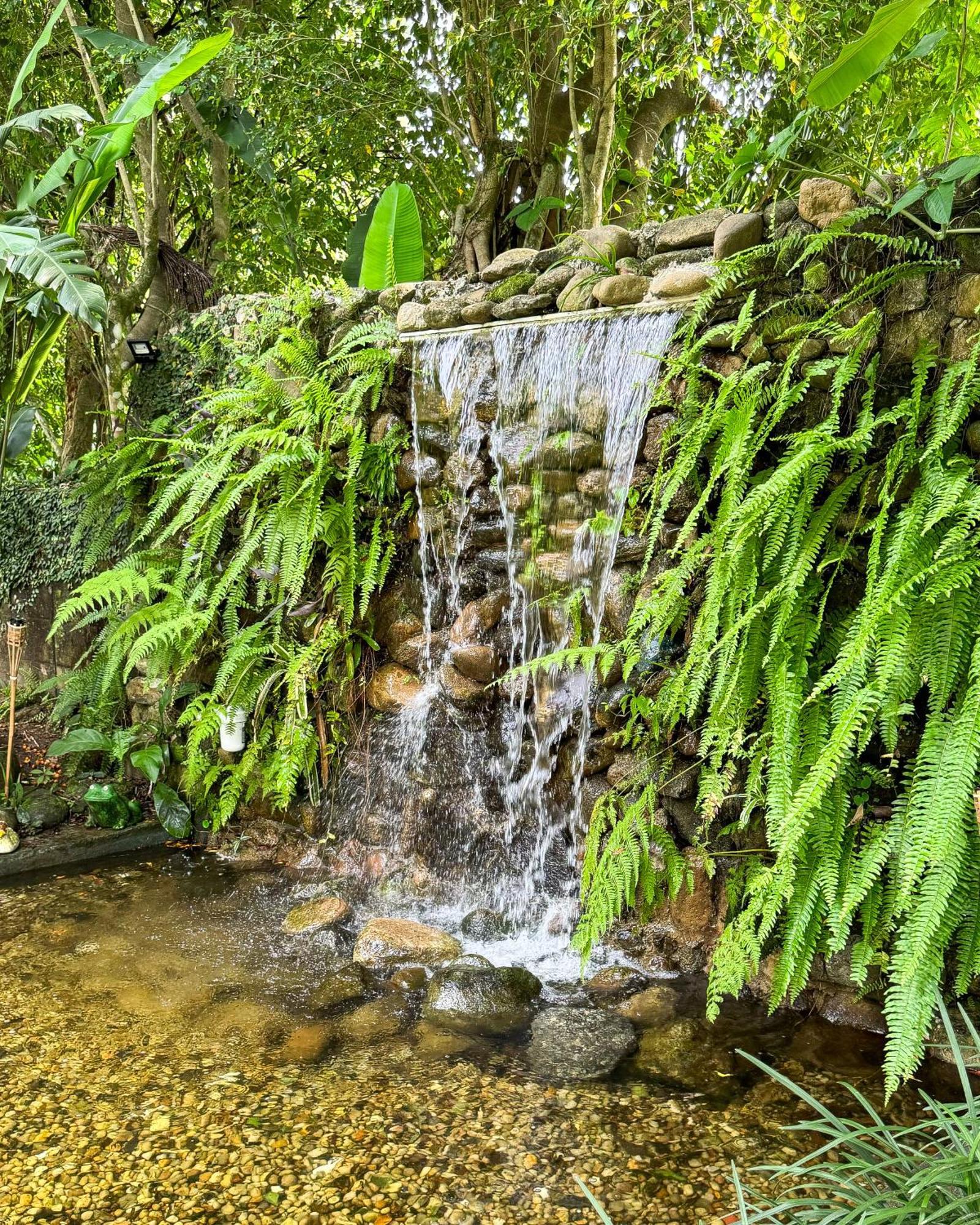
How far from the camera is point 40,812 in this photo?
453 cm

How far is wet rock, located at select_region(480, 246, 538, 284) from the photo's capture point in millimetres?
4336

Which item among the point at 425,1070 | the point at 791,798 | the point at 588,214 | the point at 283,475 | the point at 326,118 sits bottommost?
the point at 425,1070

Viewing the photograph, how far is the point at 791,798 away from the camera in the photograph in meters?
2.44

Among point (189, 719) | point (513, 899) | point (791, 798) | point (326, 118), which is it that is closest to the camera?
point (791, 798)

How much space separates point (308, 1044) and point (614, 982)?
3.82ft

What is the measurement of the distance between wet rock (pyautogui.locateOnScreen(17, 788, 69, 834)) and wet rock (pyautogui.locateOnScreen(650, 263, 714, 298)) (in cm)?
417

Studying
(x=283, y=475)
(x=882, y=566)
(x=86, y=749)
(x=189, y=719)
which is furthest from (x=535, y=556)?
(x=86, y=749)

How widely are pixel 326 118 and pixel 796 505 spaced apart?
555 cm

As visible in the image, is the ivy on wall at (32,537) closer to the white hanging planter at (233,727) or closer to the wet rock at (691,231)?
the white hanging planter at (233,727)

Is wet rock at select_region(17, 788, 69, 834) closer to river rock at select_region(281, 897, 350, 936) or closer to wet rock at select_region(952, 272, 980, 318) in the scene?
river rock at select_region(281, 897, 350, 936)

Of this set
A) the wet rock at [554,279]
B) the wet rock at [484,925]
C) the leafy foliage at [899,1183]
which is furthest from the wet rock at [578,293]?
the leafy foliage at [899,1183]

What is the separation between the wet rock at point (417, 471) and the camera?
13.9 ft

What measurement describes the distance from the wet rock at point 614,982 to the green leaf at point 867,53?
315 centimetres

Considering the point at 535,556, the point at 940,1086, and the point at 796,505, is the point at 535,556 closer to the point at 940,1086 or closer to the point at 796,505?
the point at 796,505
